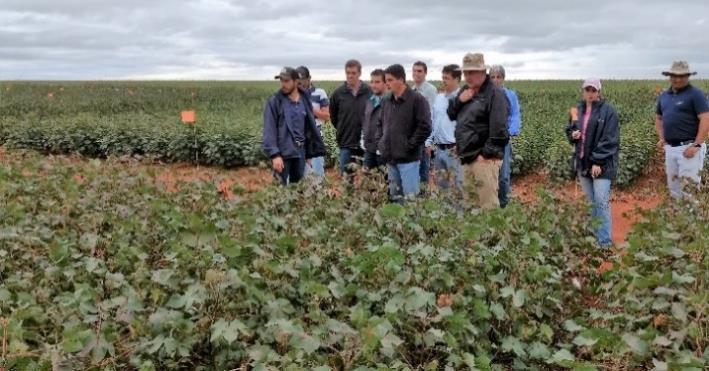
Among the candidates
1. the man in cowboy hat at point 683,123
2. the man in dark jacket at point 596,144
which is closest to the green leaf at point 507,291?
the man in dark jacket at point 596,144

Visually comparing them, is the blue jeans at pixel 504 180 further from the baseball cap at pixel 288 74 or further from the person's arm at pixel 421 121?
the baseball cap at pixel 288 74

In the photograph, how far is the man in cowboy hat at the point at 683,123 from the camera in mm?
6805

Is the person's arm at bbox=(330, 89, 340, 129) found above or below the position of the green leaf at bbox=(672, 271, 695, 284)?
above

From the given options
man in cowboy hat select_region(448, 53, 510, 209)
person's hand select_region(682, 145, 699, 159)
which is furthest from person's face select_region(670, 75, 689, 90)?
man in cowboy hat select_region(448, 53, 510, 209)

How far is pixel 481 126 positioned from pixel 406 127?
79 centimetres

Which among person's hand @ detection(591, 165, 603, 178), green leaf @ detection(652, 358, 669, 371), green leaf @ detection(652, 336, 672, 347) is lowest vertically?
green leaf @ detection(652, 358, 669, 371)

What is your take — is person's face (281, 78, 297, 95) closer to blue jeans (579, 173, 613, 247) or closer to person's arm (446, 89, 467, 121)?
person's arm (446, 89, 467, 121)

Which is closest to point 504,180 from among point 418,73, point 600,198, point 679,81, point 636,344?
point 600,198

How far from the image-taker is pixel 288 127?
7.00m

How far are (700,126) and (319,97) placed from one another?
3918mm

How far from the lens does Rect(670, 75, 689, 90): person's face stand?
684 centimetres

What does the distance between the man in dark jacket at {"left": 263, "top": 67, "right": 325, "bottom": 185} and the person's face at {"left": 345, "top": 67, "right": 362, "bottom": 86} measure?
0.70 metres

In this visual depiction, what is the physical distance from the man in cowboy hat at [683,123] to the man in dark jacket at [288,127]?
3.37 m

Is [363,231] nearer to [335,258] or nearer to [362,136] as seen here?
[335,258]
